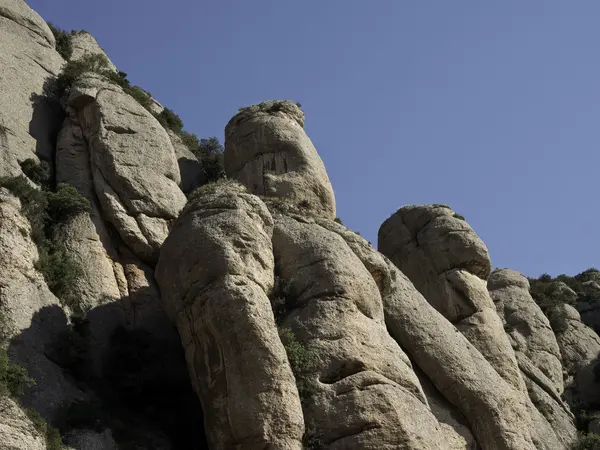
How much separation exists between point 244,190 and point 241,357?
7545 millimetres

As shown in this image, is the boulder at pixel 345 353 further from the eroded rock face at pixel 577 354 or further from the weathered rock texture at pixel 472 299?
the eroded rock face at pixel 577 354

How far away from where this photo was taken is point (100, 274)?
29172 millimetres

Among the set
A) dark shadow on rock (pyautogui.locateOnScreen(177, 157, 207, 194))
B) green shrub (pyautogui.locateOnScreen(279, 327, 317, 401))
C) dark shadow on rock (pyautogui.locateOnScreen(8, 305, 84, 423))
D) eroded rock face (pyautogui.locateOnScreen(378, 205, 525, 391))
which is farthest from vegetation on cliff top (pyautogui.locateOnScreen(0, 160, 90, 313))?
eroded rock face (pyautogui.locateOnScreen(378, 205, 525, 391))

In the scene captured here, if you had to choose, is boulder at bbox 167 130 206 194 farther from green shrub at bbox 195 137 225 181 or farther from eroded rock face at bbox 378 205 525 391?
eroded rock face at bbox 378 205 525 391

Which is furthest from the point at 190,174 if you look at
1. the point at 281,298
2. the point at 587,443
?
the point at 587,443

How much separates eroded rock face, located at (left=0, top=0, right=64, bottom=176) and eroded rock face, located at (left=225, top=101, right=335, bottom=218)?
6.91 metres

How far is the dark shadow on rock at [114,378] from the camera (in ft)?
78.9

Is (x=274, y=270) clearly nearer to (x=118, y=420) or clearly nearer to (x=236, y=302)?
(x=236, y=302)

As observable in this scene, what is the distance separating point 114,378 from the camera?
26844 millimetres

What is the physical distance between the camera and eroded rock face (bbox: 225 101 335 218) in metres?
34.6

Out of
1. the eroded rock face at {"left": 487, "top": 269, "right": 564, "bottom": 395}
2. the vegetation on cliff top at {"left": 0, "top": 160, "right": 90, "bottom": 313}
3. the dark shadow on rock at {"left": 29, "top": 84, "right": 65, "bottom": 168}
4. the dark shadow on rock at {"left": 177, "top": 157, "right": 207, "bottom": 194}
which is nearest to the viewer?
the vegetation on cliff top at {"left": 0, "top": 160, "right": 90, "bottom": 313}

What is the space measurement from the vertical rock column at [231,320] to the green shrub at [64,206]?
15.2 feet

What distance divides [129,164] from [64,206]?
135 inches

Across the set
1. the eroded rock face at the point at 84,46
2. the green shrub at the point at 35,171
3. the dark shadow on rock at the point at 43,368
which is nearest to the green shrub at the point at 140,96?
the eroded rock face at the point at 84,46
